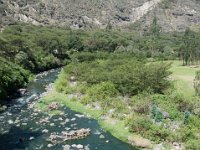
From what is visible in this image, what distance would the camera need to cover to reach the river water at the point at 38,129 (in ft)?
118

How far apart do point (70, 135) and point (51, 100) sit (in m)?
18.1

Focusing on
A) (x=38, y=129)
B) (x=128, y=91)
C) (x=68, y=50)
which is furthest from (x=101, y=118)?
(x=68, y=50)

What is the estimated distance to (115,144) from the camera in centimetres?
3662

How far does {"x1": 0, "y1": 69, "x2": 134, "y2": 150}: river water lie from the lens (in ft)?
118

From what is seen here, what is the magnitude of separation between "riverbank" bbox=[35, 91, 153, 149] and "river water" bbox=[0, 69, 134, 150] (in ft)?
2.39

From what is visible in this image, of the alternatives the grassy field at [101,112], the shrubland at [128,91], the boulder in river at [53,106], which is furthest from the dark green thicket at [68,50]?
the boulder in river at [53,106]

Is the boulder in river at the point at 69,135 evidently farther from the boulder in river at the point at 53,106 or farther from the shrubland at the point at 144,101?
the boulder in river at the point at 53,106

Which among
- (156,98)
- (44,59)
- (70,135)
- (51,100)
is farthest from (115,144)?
(44,59)

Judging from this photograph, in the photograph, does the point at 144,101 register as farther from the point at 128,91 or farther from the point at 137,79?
the point at 137,79

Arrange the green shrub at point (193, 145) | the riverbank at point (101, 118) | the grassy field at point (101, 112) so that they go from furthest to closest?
the grassy field at point (101, 112) → the riverbank at point (101, 118) → the green shrub at point (193, 145)

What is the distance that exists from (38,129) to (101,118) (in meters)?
8.25

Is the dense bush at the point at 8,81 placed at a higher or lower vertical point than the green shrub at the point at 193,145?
higher

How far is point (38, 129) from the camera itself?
41.2m

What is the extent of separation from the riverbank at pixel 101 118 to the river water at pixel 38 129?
0.73 metres
